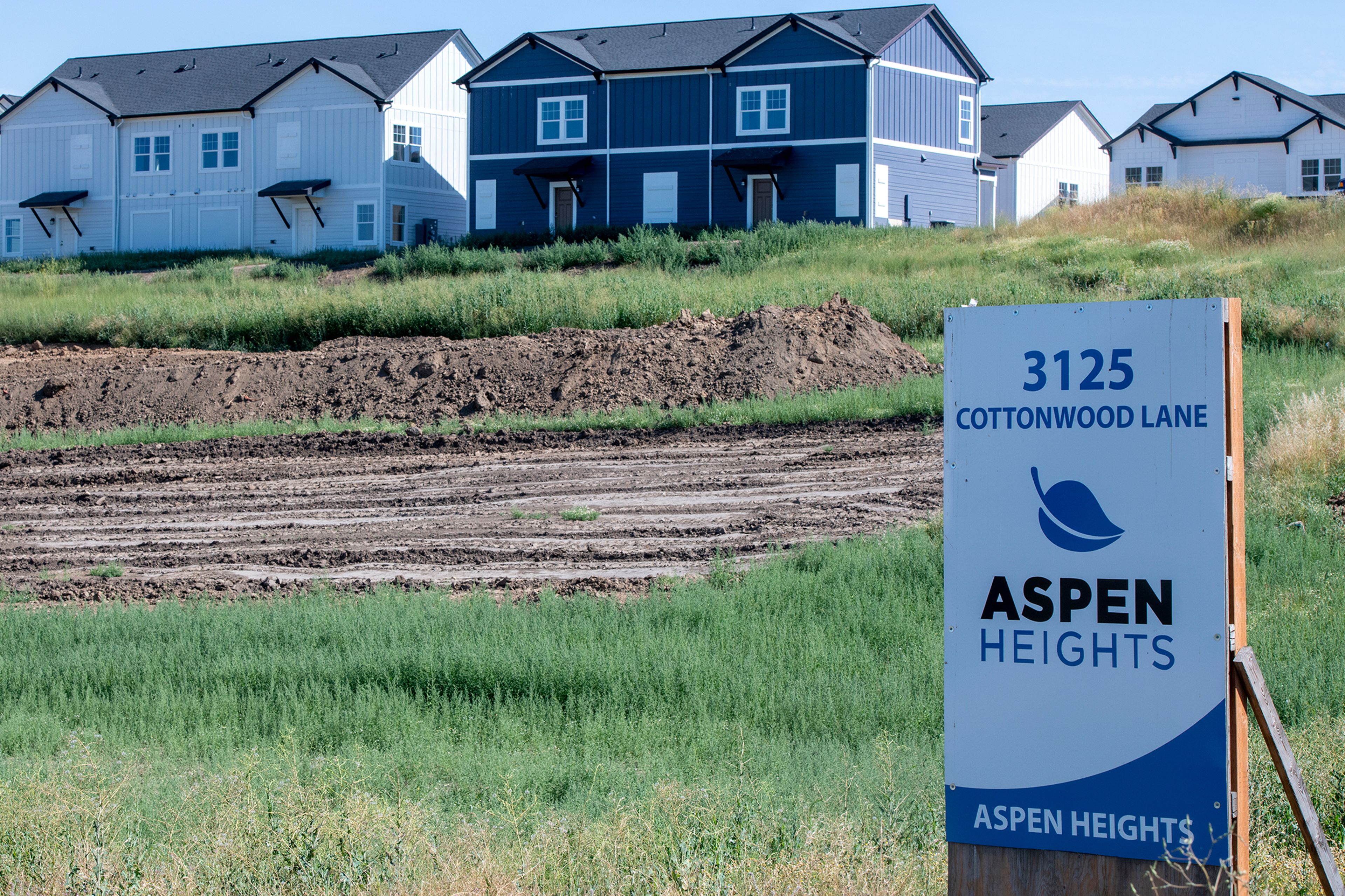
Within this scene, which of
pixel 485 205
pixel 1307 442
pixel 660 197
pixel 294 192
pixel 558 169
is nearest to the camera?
pixel 1307 442

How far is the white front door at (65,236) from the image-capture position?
52719 millimetres

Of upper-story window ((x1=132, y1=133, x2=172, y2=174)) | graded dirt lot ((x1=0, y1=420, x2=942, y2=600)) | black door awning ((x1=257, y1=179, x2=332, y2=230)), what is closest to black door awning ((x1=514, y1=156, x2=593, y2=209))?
black door awning ((x1=257, y1=179, x2=332, y2=230))

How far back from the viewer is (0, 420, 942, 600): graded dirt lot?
13.4m

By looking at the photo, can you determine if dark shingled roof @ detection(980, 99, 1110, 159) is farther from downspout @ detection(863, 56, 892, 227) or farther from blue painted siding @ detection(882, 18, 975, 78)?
downspout @ detection(863, 56, 892, 227)

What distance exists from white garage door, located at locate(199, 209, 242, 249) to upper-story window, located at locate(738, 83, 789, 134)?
2121 cm

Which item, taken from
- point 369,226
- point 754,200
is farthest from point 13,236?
point 754,200

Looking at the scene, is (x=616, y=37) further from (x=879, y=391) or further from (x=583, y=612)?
(x=583, y=612)

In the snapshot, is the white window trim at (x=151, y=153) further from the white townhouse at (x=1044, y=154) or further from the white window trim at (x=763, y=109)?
the white townhouse at (x=1044, y=154)

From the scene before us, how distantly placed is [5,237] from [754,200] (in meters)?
33.5

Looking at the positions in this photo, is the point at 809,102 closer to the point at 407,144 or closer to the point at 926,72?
the point at 926,72

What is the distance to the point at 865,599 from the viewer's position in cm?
1052

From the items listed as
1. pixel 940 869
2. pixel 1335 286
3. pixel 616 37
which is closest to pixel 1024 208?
pixel 616 37

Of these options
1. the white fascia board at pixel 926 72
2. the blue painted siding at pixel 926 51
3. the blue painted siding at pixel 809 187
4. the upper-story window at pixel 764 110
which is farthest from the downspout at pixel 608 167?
the blue painted siding at pixel 926 51

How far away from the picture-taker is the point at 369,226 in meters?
48.7
